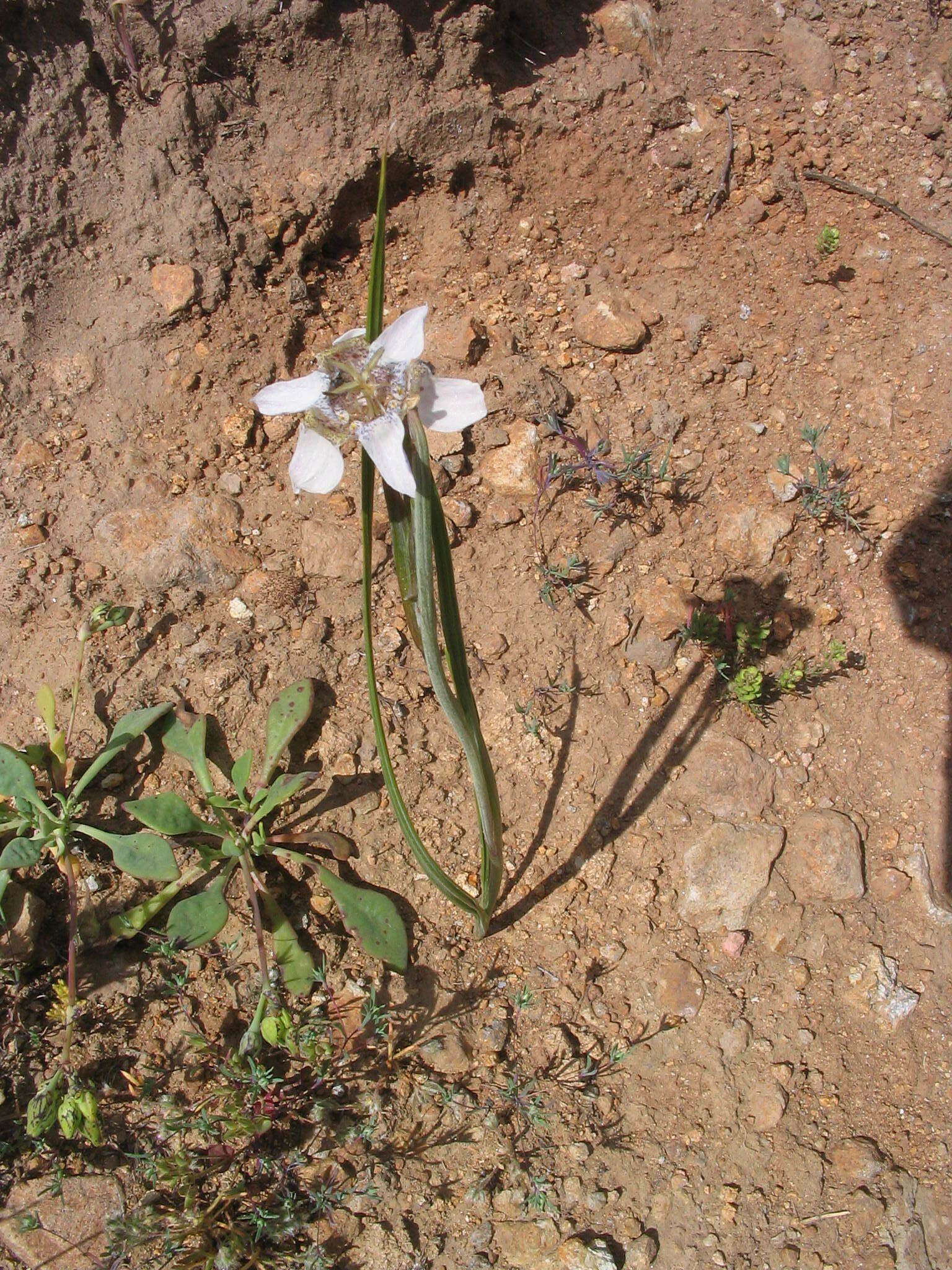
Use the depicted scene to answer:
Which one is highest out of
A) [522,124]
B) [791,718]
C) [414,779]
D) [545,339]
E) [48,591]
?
[522,124]

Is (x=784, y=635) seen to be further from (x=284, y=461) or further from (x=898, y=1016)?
(x=284, y=461)

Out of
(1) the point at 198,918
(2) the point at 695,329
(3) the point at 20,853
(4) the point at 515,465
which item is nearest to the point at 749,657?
(4) the point at 515,465

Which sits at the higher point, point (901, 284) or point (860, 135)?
point (860, 135)

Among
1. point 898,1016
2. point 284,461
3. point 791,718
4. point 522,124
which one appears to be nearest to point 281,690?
point 284,461

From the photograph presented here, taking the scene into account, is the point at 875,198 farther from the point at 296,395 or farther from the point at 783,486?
the point at 296,395

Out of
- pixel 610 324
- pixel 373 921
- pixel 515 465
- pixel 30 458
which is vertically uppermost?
pixel 30 458

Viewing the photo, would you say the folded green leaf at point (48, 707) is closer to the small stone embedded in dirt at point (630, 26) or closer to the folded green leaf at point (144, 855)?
the folded green leaf at point (144, 855)
